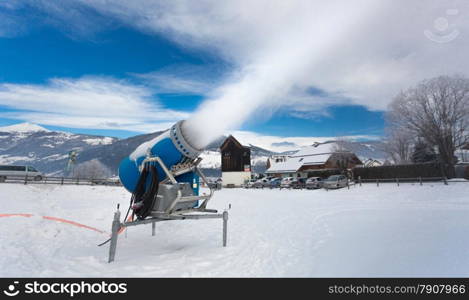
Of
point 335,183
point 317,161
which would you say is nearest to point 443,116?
point 335,183

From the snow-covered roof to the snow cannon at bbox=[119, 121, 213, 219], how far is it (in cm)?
5409

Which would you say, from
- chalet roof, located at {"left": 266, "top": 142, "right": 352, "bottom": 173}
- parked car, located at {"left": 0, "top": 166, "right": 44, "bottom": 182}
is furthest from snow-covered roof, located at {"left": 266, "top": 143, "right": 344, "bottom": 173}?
parked car, located at {"left": 0, "top": 166, "right": 44, "bottom": 182}

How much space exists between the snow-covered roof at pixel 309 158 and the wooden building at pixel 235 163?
701cm

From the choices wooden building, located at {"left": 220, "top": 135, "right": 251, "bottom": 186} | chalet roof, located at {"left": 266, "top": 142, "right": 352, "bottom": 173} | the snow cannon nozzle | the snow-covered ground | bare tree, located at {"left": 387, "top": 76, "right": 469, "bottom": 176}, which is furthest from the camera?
wooden building, located at {"left": 220, "top": 135, "right": 251, "bottom": 186}

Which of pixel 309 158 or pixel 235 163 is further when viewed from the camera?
pixel 235 163

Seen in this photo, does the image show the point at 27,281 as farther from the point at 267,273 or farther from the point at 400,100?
A: the point at 400,100

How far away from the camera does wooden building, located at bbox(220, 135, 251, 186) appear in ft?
221

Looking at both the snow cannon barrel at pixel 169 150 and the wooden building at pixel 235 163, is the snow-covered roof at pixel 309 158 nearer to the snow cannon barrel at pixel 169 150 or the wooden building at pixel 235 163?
the wooden building at pixel 235 163

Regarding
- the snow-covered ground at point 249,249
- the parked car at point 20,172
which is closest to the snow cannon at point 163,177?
the snow-covered ground at point 249,249

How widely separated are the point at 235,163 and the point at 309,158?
59.7 feet

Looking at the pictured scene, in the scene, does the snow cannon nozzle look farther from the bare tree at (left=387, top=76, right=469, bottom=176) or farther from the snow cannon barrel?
the bare tree at (left=387, top=76, right=469, bottom=176)

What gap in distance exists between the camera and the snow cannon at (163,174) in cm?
661

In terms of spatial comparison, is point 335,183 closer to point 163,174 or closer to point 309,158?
point 163,174

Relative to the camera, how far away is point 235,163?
6762cm
